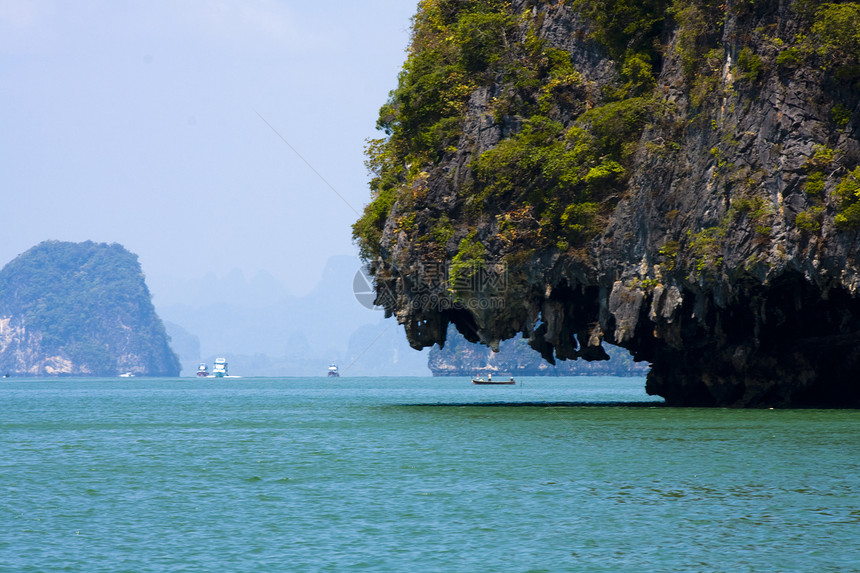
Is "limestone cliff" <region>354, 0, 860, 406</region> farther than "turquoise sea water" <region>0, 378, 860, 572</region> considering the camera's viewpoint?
Yes

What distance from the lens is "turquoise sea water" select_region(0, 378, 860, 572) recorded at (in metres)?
15.8

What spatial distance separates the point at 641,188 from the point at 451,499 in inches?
886

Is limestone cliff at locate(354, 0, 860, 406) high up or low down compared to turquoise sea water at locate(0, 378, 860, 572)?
up

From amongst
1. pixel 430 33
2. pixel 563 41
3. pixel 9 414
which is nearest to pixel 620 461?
pixel 563 41

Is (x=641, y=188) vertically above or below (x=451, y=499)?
above

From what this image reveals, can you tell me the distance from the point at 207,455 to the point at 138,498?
873cm

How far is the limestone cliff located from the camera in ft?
116

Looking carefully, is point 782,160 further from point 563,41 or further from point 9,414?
point 9,414

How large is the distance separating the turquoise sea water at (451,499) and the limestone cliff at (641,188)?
5.10m

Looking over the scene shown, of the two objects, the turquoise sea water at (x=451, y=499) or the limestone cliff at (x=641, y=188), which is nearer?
the turquoise sea water at (x=451, y=499)

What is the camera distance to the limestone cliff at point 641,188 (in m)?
35.4

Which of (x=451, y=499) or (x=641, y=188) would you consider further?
(x=641, y=188)

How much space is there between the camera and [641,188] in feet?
133

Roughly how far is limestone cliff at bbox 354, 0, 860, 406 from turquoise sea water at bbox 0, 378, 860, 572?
5.10 meters
